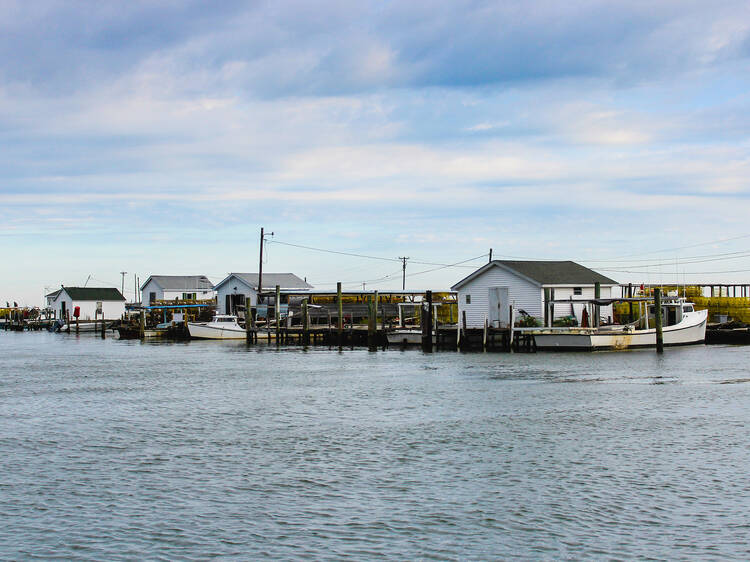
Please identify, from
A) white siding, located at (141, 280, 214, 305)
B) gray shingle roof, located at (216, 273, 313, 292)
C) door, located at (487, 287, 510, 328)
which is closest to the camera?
door, located at (487, 287, 510, 328)

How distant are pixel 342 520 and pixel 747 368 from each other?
104 feet

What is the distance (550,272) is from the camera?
57031mm

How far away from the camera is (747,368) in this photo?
4062 cm

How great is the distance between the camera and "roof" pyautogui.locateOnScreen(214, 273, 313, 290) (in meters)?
90.5

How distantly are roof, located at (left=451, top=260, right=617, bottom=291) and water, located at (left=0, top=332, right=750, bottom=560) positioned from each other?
19.0 metres

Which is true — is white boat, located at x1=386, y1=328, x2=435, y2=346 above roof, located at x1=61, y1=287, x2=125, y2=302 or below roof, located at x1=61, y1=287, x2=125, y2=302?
below

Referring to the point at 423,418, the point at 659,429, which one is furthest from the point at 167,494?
the point at 659,429

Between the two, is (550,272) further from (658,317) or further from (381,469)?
(381,469)

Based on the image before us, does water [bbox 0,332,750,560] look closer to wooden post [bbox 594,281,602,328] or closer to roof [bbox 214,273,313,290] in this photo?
wooden post [bbox 594,281,602,328]

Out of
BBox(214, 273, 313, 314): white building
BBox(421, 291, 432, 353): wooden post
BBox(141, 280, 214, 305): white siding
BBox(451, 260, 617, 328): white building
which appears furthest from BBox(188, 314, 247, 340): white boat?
BBox(141, 280, 214, 305): white siding

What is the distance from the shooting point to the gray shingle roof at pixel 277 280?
91062mm

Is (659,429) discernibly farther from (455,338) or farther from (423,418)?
(455,338)

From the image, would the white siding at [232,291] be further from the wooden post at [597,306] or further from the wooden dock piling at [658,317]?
the wooden dock piling at [658,317]

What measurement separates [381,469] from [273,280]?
8001 centimetres
